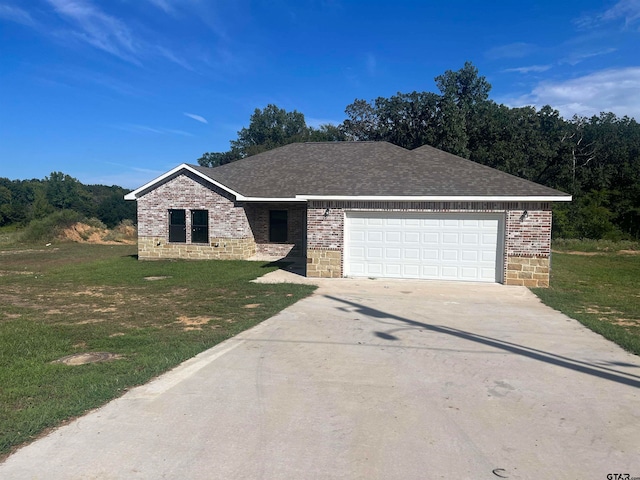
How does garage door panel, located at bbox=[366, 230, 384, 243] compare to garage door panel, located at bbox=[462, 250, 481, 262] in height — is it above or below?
above

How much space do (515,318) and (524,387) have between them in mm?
4110

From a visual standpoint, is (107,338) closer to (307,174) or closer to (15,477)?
(15,477)

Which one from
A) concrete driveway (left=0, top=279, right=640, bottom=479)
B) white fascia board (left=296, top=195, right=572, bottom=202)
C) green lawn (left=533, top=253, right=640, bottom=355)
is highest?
white fascia board (left=296, top=195, right=572, bottom=202)

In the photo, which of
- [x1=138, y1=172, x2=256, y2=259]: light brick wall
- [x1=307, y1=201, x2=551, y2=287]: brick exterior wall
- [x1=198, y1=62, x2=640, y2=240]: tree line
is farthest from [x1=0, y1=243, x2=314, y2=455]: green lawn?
[x1=198, y1=62, x2=640, y2=240]: tree line

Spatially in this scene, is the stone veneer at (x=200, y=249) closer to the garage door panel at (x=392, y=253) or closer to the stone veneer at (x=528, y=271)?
the garage door panel at (x=392, y=253)

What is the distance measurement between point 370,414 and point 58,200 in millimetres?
84673

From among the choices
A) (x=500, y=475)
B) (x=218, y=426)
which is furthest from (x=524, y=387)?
(x=218, y=426)

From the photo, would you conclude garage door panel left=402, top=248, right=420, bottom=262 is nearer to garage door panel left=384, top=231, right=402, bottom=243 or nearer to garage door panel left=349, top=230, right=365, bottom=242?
garage door panel left=384, top=231, right=402, bottom=243

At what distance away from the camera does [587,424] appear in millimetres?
4434

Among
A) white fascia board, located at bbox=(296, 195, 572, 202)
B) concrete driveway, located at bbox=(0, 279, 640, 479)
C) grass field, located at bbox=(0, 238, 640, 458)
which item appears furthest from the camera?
white fascia board, located at bbox=(296, 195, 572, 202)

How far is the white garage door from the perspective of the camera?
13883 millimetres

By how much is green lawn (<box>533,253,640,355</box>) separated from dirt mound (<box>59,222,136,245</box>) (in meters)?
26.1

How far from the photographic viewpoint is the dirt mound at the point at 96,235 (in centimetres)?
3148

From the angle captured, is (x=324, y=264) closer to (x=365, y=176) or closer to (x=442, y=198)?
(x=365, y=176)
